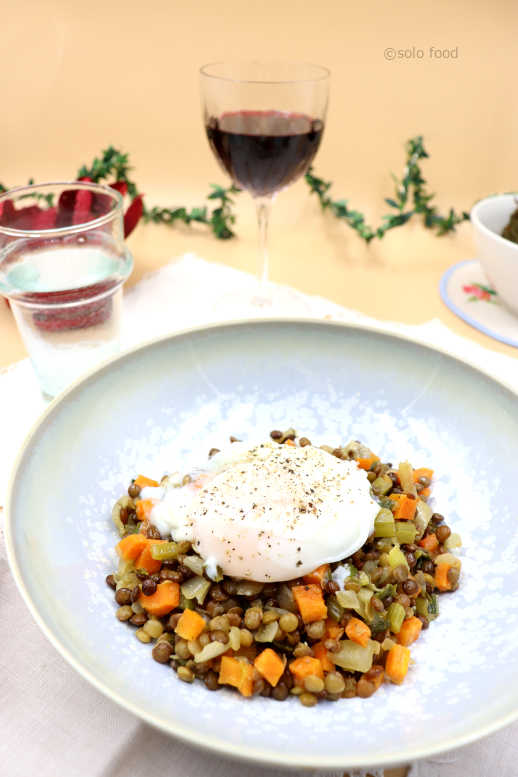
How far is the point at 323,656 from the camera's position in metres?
1.29

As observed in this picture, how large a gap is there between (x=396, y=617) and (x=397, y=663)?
4.2 inches

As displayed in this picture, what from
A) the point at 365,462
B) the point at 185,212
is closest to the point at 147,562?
the point at 365,462

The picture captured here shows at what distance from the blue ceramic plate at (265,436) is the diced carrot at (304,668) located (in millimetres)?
62

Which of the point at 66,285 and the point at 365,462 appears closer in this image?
the point at 365,462

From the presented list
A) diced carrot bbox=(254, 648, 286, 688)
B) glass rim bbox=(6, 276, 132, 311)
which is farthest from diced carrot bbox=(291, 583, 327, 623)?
glass rim bbox=(6, 276, 132, 311)

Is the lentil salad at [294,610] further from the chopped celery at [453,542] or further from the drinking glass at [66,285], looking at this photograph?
the drinking glass at [66,285]

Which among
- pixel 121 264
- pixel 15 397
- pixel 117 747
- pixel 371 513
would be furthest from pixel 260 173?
pixel 117 747

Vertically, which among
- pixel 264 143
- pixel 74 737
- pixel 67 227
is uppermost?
pixel 264 143

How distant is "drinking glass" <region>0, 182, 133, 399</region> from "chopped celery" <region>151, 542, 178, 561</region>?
2.95ft

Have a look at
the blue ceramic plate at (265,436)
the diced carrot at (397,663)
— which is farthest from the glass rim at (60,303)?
the diced carrot at (397,663)

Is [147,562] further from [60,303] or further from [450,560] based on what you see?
[60,303]

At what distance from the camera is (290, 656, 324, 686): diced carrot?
48.0 inches

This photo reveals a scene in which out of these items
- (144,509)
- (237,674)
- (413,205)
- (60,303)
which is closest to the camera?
(237,674)

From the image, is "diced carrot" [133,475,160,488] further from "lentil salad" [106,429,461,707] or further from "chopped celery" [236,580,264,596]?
"chopped celery" [236,580,264,596]
